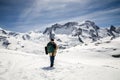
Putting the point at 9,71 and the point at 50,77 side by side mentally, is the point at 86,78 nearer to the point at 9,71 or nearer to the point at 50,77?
the point at 50,77

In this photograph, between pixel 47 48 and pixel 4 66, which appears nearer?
pixel 4 66

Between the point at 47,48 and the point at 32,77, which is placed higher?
the point at 47,48

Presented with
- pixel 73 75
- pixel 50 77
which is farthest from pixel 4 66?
pixel 73 75

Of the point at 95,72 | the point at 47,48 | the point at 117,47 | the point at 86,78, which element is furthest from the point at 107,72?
the point at 117,47

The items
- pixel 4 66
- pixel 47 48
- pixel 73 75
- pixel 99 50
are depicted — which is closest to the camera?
pixel 73 75

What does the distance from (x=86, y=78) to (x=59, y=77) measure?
6.83ft

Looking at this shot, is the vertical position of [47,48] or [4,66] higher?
[47,48]

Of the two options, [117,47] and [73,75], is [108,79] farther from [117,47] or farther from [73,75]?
[117,47]

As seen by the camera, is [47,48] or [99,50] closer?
[47,48]

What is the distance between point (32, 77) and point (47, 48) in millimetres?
4077

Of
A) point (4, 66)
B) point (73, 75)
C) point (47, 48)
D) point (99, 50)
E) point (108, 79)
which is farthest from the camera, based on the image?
point (99, 50)

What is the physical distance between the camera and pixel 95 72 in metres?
12.4

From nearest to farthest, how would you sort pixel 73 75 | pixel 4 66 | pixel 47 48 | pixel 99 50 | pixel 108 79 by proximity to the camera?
pixel 108 79 → pixel 73 75 → pixel 4 66 → pixel 47 48 → pixel 99 50

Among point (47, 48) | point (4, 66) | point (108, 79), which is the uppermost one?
point (47, 48)
